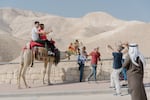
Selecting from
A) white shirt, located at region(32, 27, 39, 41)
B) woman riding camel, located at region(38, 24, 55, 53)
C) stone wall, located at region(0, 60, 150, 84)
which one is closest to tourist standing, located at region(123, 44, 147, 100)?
woman riding camel, located at region(38, 24, 55, 53)

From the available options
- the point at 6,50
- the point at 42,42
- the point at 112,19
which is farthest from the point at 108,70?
the point at 112,19

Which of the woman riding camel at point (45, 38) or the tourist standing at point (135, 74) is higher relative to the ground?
the woman riding camel at point (45, 38)

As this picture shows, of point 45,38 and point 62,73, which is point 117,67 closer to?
point 45,38

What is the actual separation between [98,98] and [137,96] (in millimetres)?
3920

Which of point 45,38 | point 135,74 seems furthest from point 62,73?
point 135,74

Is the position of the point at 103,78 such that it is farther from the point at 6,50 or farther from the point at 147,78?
the point at 6,50

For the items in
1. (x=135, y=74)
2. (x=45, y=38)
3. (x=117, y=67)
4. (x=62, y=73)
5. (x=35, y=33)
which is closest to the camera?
(x=135, y=74)

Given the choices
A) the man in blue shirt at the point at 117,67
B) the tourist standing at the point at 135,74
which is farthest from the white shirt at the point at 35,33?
the tourist standing at the point at 135,74

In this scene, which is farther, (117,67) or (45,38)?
(45,38)

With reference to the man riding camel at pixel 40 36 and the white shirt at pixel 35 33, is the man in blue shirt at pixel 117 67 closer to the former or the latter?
the man riding camel at pixel 40 36

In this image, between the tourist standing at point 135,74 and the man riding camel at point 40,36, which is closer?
the tourist standing at point 135,74

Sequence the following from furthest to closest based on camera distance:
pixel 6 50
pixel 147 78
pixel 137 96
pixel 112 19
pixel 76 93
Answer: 1. pixel 112 19
2. pixel 6 50
3. pixel 147 78
4. pixel 76 93
5. pixel 137 96

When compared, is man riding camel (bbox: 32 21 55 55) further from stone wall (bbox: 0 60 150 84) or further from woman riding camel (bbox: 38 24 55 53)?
stone wall (bbox: 0 60 150 84)

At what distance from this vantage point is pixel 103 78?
20.0 m
